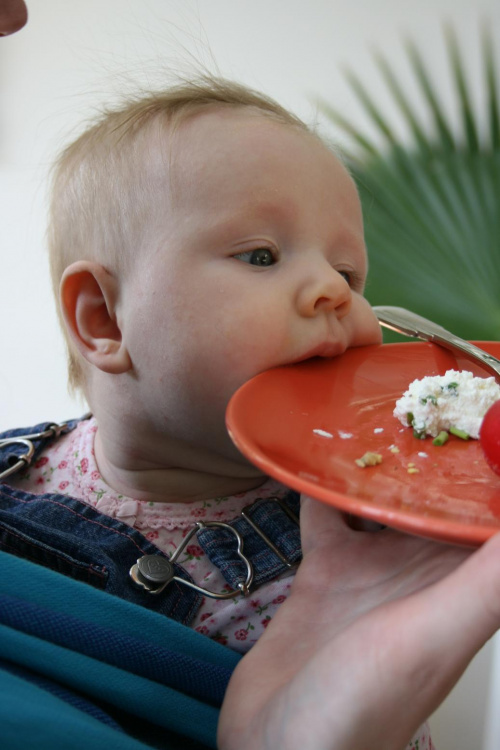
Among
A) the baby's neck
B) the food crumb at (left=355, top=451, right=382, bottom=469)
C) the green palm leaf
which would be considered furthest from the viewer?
the green palm leaf

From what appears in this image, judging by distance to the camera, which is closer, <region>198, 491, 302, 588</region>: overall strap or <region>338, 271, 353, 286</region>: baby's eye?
<region>198, 491, 302, 588</region>: overall strap

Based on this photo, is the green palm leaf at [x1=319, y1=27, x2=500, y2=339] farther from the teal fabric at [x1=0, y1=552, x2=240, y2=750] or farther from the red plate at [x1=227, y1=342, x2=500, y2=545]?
the teal fabric at [x1=0, y1=552, x2=240, y2=750]

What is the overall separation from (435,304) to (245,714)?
93 cm

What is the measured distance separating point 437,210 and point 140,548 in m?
0.87

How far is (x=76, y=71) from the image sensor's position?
2006 mm

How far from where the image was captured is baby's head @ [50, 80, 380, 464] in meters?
0.69

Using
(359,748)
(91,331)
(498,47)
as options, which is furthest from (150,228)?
(498,47)

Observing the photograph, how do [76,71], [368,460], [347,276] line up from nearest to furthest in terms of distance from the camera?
[368,460] → [347,276] → [76,71]

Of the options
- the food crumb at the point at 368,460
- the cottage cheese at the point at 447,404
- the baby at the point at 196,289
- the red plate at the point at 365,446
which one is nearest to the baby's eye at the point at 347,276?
the baby at the point at 196,289

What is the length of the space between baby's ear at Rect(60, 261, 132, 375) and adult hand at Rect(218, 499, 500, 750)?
35 cm

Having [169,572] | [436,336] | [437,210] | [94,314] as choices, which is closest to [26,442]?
[94,314]

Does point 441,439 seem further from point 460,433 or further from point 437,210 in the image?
point 437,210

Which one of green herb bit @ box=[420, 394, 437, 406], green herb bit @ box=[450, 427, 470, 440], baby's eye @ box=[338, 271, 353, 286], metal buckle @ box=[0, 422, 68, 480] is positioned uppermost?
baby's eye @ box=[338, 271, 353, 286]

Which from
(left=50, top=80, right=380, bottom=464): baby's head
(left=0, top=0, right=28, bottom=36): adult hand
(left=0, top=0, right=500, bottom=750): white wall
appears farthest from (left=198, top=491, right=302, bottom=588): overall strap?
(left=0, top=0, right=500, bottom=750): white wall
